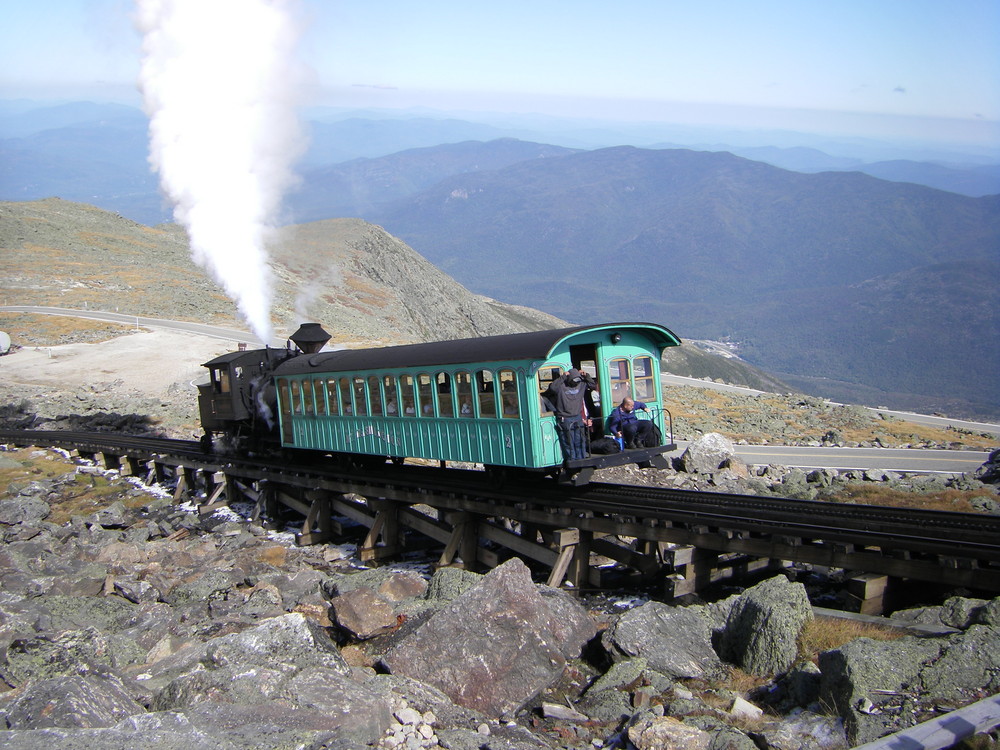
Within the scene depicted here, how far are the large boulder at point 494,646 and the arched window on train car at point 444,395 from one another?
594 cm

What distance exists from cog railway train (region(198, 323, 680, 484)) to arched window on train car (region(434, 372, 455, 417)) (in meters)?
0.02

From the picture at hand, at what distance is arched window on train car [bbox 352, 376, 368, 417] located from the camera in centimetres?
2041

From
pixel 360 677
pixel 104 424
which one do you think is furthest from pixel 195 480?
pixel 360 677

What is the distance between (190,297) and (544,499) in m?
58.7

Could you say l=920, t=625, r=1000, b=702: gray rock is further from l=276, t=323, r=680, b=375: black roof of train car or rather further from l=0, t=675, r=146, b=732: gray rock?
l=0, t=675, r=146, b=732: gray rock

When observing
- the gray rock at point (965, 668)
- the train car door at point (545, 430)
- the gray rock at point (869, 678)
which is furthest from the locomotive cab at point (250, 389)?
the gray rock at point (965, 668)

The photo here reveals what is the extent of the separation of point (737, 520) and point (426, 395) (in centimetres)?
728

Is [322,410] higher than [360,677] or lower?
higher

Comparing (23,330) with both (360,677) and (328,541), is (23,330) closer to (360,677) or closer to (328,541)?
(328,541)

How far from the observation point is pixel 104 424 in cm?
3966

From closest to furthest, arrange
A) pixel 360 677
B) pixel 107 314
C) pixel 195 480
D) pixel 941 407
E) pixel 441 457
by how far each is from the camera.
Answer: pixel 360 677, pixel 441 457, pixel 195 480, pixel 107 314, pixel 941 407

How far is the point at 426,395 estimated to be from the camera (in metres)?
18.2

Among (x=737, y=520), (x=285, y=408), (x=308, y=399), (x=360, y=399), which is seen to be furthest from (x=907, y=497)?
(x=285, y=408)

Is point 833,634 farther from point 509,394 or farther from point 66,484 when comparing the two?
point 66,484
